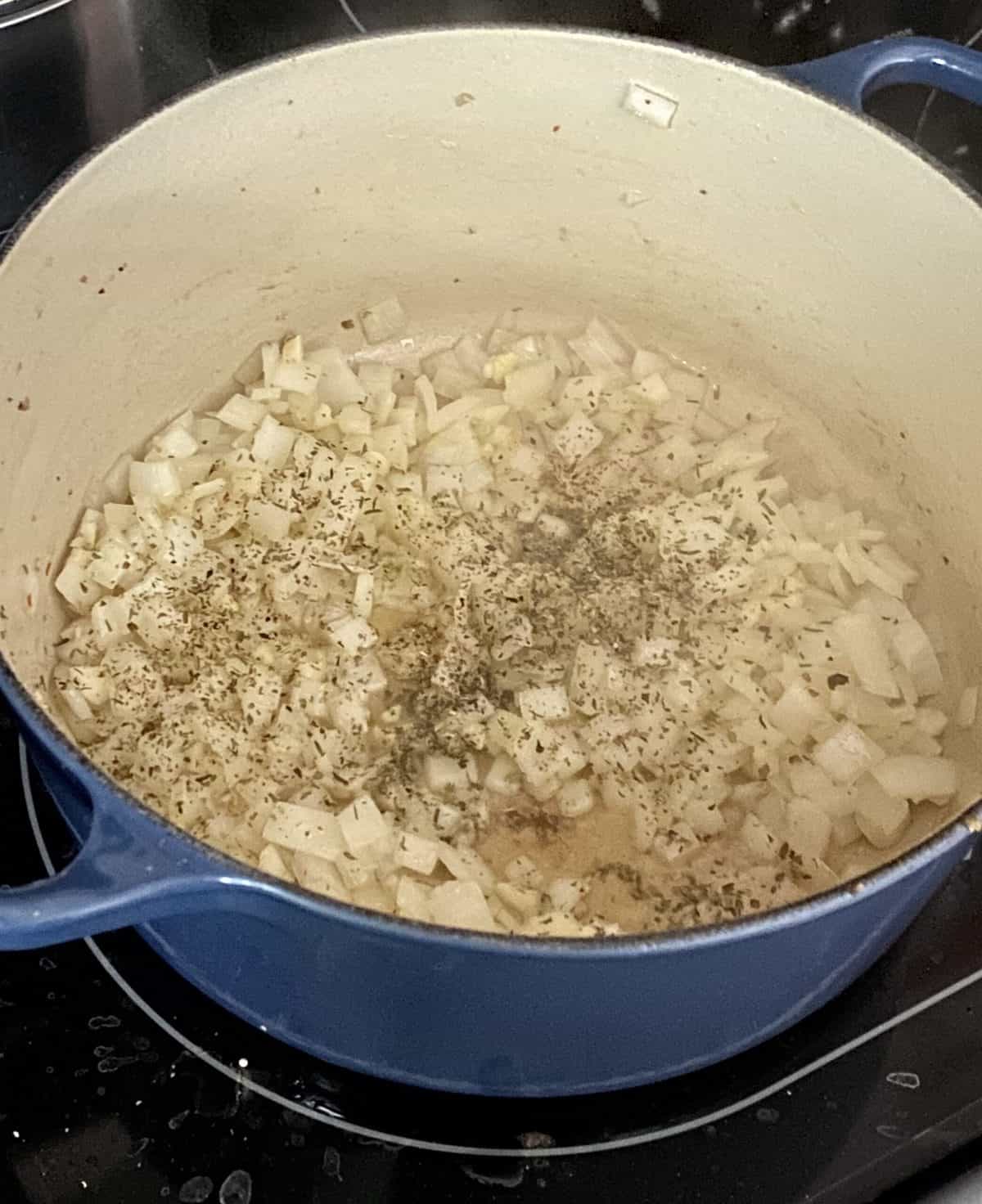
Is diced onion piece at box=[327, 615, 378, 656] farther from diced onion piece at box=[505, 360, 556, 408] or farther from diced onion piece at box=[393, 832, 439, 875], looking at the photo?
diced onion piece at box=[505, 360, 556, 408]

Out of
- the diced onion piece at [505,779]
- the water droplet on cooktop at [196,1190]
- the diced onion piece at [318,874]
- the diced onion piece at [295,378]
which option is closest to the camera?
the water droplet on cooktop at [196,1190]

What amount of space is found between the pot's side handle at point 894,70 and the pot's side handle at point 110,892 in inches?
28.1

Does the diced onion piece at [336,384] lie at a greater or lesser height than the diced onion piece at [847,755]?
greater

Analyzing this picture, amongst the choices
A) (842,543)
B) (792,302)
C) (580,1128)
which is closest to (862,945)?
(580,1128)

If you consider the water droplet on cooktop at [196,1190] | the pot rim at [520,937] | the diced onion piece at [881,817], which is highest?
the pot rim at [520,937]

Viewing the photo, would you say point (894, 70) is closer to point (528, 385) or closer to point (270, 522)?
point (528, 385)

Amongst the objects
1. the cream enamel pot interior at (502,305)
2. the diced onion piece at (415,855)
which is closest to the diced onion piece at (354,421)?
the cream enamel pot interior at (502,305)

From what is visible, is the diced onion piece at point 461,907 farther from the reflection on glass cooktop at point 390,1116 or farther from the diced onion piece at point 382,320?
the diced onion piece at point 382,320

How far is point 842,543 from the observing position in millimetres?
Answer: 1070

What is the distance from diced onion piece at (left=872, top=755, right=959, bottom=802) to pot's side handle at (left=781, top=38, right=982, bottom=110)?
0.47 meters

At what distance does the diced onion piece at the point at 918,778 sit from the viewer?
2.96ft

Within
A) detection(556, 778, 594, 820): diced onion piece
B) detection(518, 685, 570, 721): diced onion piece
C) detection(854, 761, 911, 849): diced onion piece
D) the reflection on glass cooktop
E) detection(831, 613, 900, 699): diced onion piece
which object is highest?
detection(831, 613, 900, 699): diced onion piece

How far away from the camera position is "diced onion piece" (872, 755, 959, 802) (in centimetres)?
90

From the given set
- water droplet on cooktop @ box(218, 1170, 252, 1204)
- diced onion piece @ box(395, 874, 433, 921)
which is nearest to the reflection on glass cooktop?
water droplet on cooktop @ box(218, 1170, 252, 1204)
